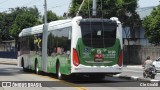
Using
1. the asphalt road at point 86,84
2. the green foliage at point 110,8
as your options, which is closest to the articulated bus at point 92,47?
the asphalt road at point 86,84

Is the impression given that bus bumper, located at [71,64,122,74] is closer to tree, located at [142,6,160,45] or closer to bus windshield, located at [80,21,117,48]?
bus windshield, located at [80,21,117,48]

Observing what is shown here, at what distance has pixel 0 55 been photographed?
8675cm

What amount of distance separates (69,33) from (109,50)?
2198mm

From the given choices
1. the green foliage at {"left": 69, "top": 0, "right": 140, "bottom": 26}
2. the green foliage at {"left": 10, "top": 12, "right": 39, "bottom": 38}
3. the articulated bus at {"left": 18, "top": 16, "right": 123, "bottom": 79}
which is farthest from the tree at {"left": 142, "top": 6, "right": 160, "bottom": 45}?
the green foliage at {"left": 10, "top": 12, "right": 39, "bottom": 38}

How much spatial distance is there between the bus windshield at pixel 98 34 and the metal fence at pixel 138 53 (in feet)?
93.5

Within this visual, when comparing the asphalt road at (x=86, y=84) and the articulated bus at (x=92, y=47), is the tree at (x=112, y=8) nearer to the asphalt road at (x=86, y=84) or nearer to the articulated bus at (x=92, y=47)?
the asphalt road at (x=86, y=84)

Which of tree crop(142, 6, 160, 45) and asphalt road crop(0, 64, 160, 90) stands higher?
tree crop(142, 6, 160, 45)

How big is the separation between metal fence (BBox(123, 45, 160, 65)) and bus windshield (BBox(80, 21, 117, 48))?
2849 centimetres

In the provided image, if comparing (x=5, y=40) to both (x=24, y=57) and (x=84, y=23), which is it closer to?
(x=24, y=57)

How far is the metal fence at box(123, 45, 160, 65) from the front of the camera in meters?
51.7

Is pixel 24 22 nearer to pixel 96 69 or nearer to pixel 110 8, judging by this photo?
pixel 110 8

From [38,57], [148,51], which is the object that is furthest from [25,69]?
[148,51]

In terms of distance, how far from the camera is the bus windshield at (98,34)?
22.8 m

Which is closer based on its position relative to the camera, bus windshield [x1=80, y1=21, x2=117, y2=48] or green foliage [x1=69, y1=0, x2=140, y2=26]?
bus windshield [x1=80, y1=21, x2=117, y2=48]
